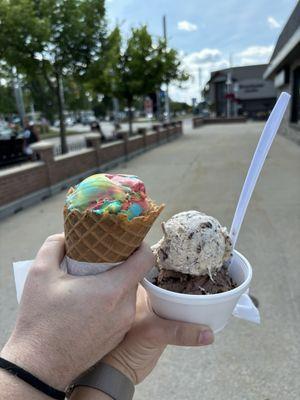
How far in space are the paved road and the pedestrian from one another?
1520 mm

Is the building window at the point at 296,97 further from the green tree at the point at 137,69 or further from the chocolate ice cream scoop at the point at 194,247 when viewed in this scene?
the chocolate ice cream scoop at the point at 194,247

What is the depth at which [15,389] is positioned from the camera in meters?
0.92

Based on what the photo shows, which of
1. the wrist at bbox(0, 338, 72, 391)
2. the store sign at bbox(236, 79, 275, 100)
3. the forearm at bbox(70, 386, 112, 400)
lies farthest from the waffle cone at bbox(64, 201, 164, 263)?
the store sign at bbox(236, 79, 275, 100)

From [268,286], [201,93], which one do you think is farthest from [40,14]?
[201,93]

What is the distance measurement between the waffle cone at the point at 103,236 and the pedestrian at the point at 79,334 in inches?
1.9

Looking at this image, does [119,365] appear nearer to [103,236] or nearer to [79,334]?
[79,334]

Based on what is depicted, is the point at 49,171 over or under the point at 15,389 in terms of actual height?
under

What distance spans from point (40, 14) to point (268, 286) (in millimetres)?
12195

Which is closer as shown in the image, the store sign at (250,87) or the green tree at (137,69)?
the green tree at (137,69)

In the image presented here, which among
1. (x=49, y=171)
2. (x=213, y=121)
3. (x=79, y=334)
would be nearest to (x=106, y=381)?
(x=79, y=334)

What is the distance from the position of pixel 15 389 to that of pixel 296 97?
17846 mm

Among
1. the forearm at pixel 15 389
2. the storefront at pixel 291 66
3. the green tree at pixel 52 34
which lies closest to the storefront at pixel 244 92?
the storefront at pixel 291 66

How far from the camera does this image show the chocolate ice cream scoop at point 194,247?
1.33m

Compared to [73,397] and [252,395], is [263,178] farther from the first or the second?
[73,397]
